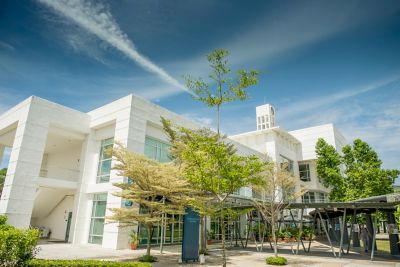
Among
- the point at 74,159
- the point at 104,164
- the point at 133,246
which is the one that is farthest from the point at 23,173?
the point at 133,246

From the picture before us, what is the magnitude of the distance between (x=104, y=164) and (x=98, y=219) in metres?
4.26

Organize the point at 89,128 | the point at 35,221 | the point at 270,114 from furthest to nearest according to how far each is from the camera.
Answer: the point at 270,114, the point at 35,221, the point at 89,128

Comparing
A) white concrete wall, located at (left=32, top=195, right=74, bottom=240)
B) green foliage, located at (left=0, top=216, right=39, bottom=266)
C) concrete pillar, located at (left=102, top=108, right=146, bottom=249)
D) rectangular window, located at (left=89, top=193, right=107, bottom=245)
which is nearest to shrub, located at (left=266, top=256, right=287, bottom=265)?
concrete pillar, located at (left=102, top=108, right=146, bottom=249)

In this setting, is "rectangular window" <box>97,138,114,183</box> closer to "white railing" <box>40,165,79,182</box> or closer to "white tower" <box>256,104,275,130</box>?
"white railing" <box>40,165,79,182</box>

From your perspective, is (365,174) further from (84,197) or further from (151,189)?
(84,197)

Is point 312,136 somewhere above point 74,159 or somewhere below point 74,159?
above

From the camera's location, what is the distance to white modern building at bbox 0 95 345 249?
59.7 feet

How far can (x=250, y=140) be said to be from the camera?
1609 inches

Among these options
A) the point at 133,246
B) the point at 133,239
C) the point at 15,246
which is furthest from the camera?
the point at 133,246

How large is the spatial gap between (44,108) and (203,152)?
14779 millimetres

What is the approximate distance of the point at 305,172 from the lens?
44031 mm

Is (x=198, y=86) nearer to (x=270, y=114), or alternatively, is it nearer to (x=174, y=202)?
(x=174, y=202)

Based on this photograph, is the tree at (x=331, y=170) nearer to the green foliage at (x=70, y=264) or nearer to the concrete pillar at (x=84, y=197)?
the concrete pillar at (x=84, y=197)

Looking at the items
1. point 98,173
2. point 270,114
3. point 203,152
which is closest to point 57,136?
point 98,173
